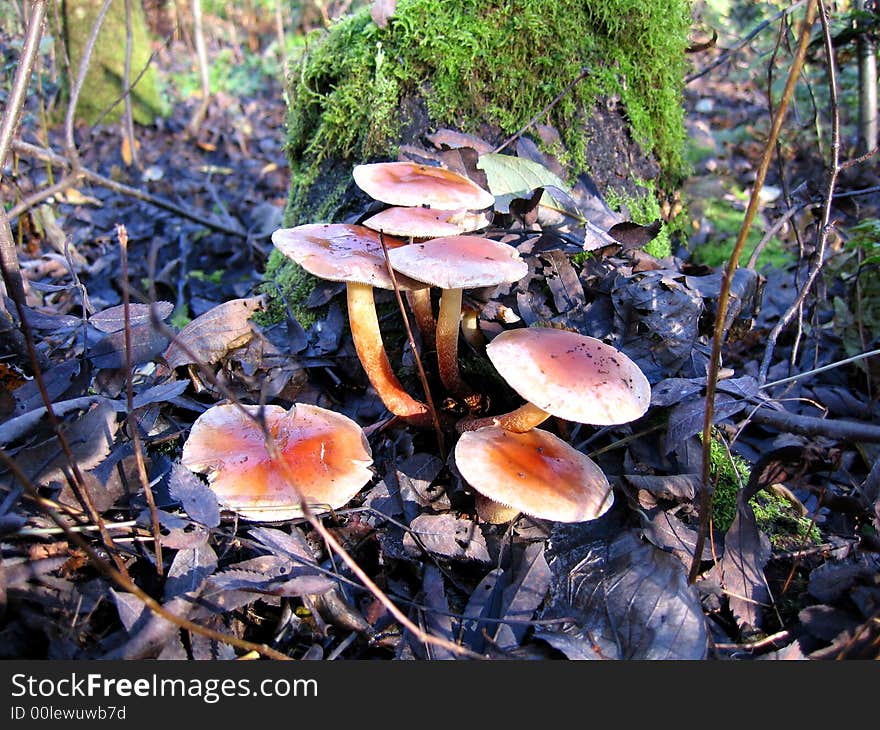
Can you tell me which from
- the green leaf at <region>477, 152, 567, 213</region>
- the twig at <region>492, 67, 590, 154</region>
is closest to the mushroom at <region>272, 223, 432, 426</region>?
the green leaf at <region>477, 152, 567, 213</region>

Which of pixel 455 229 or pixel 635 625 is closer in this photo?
pixel 635 625

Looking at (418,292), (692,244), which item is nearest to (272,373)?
(418,292)

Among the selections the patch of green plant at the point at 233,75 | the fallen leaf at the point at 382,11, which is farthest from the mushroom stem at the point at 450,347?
the patch of green plant at the point at 233,75

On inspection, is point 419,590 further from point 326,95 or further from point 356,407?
point 326,95

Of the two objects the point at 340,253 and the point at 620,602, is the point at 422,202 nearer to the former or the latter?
the point at 340,253

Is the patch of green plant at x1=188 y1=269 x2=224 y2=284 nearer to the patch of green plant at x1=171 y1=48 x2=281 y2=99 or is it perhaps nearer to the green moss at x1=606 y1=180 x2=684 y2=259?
the green moss at x1=606 y1=180 x2=684 y2=259
